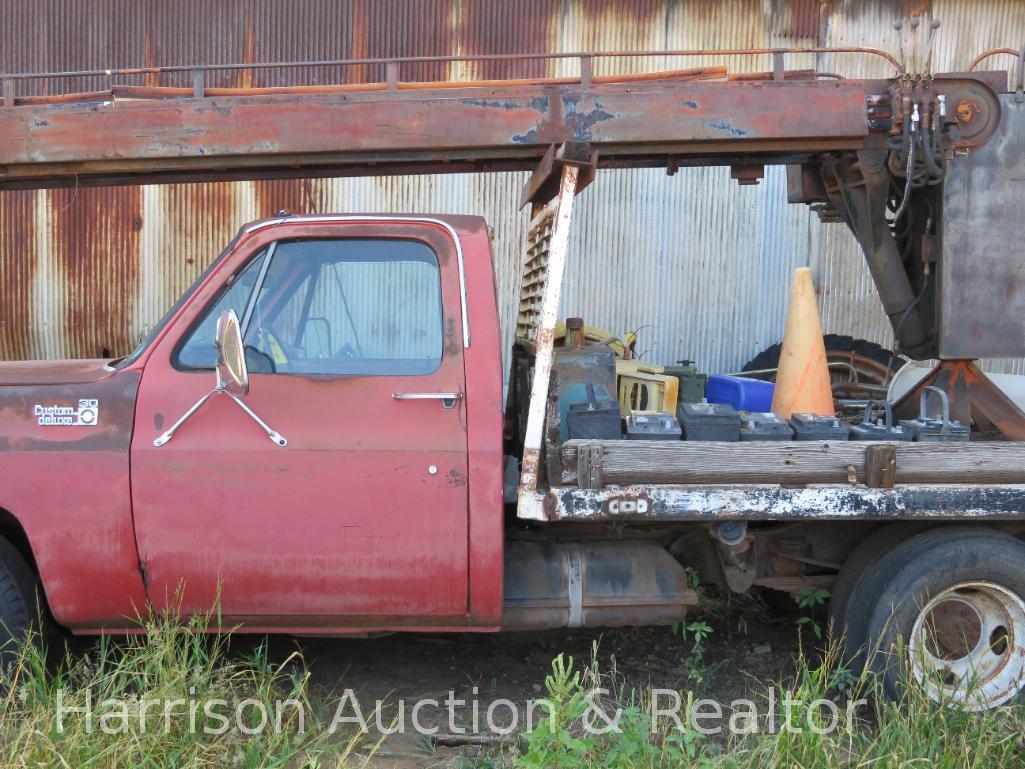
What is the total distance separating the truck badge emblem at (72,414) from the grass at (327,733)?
2.44ft

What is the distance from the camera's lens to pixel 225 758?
9.32 feet

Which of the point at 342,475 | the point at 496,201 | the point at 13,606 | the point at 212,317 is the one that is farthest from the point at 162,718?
the point at 496,201

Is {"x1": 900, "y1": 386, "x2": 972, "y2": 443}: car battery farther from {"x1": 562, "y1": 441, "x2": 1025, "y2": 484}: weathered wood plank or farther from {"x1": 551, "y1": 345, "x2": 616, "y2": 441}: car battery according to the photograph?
{"x1": 551, "y1": 345, "x2": 616, "y2": 441}: car battery

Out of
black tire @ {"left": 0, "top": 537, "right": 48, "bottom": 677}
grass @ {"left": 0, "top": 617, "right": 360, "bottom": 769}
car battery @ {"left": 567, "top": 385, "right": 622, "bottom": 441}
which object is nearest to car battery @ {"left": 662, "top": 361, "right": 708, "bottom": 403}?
car battery @ {"left": 567, "top": 385, "right": 622, "bottom": 441}

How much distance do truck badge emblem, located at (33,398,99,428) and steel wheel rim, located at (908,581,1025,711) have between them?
3.05 metres

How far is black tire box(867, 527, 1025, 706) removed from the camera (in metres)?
3.24

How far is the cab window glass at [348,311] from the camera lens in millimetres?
3195

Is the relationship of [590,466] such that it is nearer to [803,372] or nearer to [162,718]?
[803,372]

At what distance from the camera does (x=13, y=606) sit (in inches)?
124

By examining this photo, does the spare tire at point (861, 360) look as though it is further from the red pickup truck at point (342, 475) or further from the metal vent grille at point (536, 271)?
the red pickup truck at point (342, 475)

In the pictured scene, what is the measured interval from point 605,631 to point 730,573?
1.00m

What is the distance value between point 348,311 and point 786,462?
5.45 ft

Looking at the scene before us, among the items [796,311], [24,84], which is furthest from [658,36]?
[24,84]

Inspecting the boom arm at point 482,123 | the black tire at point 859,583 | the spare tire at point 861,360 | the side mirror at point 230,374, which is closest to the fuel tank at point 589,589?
the black tire at point 859,583
